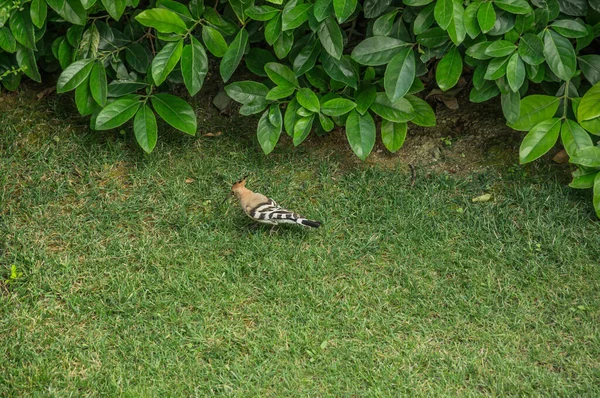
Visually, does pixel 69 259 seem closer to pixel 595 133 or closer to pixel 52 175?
pixel 52 175

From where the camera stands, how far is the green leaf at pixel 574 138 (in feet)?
15.5

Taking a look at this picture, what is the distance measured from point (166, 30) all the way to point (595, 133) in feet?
9.06

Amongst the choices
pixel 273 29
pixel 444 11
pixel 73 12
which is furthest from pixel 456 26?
pixel 73 12

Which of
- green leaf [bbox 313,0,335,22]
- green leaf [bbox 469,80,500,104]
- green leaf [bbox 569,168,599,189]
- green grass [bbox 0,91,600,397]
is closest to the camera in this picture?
green grass [bbox 0,91,600,397]

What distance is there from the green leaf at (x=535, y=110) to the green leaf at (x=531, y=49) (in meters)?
0.36

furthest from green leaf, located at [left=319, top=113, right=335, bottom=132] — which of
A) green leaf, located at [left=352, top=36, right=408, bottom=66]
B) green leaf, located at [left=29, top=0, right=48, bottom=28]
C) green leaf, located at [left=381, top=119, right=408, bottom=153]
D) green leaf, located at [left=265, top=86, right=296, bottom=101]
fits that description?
green leaf, located at [left=29, top=0, right=48, bottom=28]

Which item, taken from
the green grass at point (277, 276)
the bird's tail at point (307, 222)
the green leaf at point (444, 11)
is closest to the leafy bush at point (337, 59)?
the green leaf at point (444, 11)

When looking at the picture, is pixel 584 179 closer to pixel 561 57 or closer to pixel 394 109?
pixel 561 57

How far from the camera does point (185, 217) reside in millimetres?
5055

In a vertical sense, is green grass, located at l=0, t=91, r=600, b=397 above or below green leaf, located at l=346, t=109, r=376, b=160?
below

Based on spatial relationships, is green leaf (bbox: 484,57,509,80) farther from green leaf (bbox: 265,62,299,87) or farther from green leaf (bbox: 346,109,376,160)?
green leaf (bbox: 265,62,299,87)

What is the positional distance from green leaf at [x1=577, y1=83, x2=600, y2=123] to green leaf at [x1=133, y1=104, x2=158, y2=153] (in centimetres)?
274

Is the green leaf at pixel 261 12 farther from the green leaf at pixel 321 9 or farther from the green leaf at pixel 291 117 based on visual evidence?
the green leaf at pixel 291 117

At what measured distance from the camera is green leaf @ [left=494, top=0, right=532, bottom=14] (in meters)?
4.47
